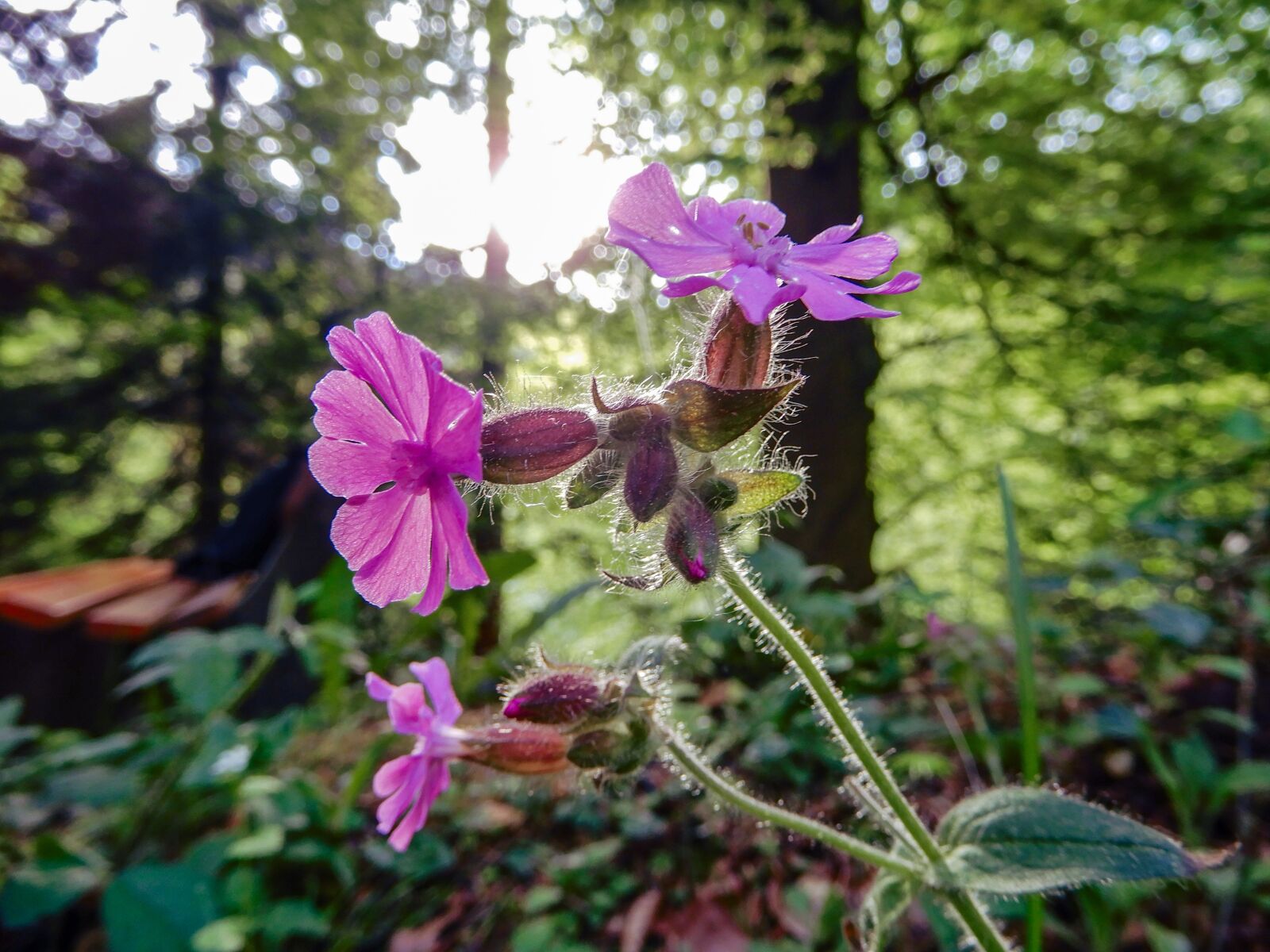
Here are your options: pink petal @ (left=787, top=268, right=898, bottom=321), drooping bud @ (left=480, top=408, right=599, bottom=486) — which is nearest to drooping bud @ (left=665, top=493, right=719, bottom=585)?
drooping bud @ (left=480, top=408, right=599, bottom=486)

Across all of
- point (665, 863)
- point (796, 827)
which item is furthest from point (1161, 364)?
point (796, 827)

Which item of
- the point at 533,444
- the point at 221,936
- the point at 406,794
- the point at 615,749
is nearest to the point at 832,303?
the point at 533,444

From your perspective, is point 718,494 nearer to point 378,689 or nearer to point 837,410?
point 378,689

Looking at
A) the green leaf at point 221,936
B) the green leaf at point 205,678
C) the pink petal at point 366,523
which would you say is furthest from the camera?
the green leaf at point 205,678

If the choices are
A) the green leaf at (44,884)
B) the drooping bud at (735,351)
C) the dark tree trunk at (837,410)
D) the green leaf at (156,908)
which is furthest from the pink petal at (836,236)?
the dark tree trunk at (837,410)

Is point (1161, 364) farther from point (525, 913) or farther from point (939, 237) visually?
point (525, 913)

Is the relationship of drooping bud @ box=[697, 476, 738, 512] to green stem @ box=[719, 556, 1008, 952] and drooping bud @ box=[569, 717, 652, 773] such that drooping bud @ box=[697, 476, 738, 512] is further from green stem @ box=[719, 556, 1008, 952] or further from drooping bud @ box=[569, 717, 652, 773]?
drooping bud @ box=[569, 717, 652, 773]

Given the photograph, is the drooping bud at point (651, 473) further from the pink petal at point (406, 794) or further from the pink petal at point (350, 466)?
the pink petal at point (406, 794)
